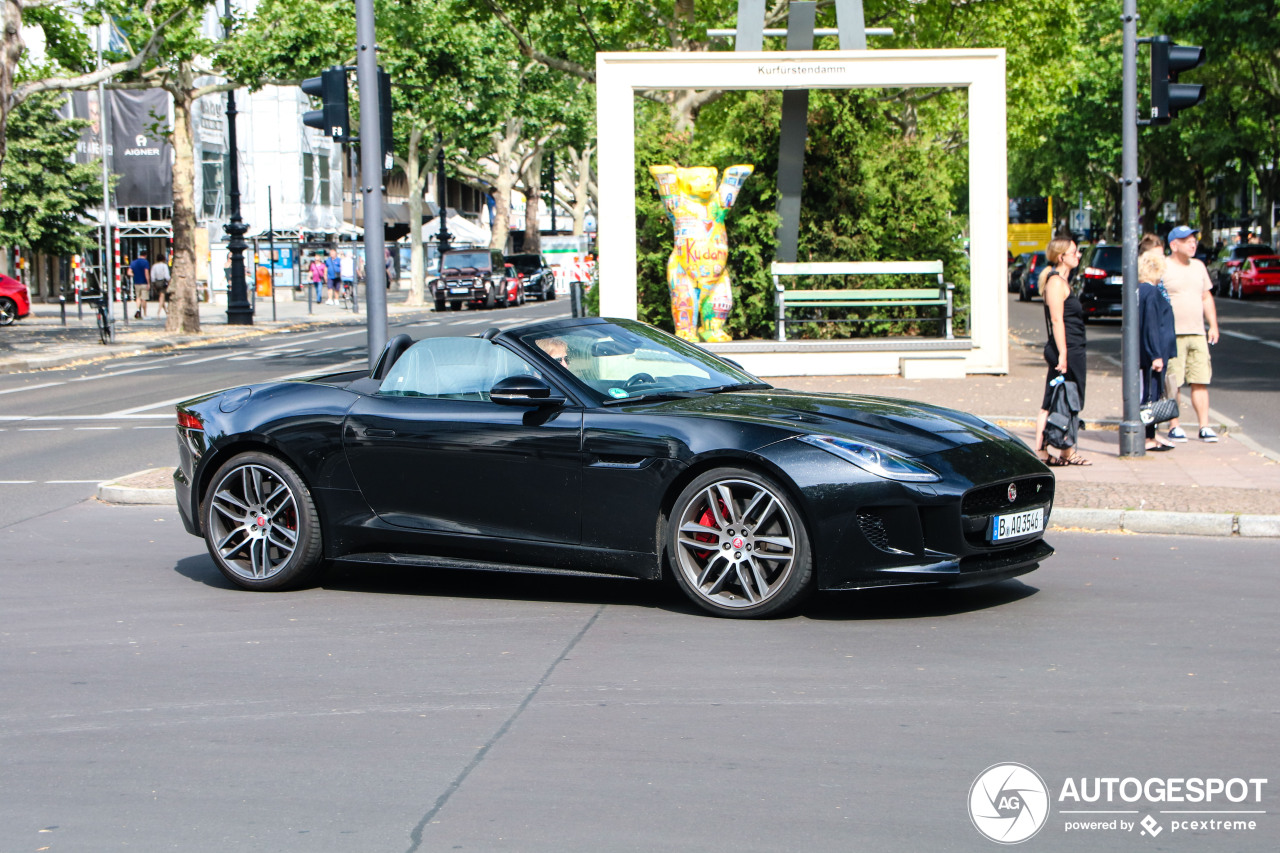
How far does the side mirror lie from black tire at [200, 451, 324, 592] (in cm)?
127

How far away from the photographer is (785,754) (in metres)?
4.73

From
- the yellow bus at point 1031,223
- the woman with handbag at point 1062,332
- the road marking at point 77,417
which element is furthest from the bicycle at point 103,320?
the yellow bus at point 1031,223

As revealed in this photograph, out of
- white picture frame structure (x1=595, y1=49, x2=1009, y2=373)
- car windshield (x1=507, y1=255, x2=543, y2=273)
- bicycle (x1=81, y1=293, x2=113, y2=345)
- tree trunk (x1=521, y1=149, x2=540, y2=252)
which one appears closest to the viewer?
white picture frame structure (x1=595, y1=49, x2=1009, y2=373)

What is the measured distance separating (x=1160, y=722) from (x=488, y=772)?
2240 mm

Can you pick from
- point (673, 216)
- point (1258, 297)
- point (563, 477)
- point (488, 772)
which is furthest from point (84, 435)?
point (1258, 297)

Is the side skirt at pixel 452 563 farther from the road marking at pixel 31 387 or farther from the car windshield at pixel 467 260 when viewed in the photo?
the car windshield at pixel 467 260

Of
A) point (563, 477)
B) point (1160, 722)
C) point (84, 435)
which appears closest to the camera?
point (1160, 722)

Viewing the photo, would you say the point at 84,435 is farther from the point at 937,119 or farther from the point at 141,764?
the point at 937,119

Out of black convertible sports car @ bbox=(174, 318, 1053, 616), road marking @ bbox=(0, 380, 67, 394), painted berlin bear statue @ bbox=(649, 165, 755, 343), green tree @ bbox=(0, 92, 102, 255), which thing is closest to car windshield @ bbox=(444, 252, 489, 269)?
green tree @ bbox=(0, 92, 102, 255)

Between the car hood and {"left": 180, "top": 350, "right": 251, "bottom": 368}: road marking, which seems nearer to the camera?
the car hood

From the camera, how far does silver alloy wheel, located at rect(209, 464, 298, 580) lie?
299 inches

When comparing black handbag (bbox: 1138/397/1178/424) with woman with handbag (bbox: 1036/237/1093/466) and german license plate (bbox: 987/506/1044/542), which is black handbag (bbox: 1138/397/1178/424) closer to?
woman with handbag (bbox: 1036/237/1093/466)

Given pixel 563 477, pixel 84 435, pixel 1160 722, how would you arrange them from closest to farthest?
pixel 1160 722 < pixel 563 477 < pixel 84 435

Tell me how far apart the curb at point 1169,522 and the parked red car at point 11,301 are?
33913 millimetres
